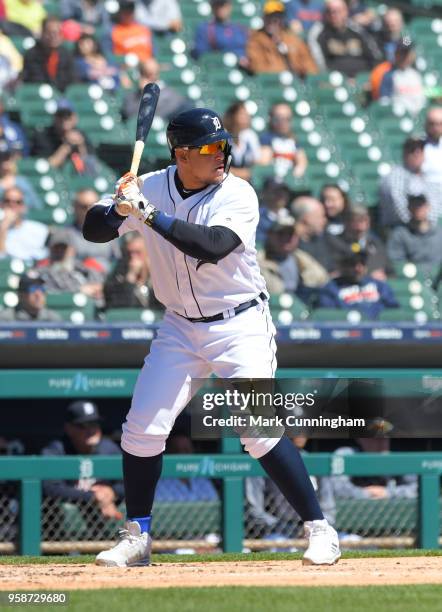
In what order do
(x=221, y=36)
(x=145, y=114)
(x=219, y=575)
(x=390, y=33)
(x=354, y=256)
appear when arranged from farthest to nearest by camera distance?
(x=390, y=33), (x=221, y=36), (x=354, y=256), (x=145, y=114), (x=219, y=575)

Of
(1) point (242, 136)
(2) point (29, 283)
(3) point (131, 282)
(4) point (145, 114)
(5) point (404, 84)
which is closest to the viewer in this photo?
(4) point (145, 114)

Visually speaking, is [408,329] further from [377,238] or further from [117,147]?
[117,147]

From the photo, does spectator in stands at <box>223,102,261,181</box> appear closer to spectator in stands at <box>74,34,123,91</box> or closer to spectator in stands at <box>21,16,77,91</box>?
spectator in stands at <box>74,34,123,91</box>

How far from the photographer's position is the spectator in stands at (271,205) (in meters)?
8.95

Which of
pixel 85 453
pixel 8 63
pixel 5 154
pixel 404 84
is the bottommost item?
pixel 85 453

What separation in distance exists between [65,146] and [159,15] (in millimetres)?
2242

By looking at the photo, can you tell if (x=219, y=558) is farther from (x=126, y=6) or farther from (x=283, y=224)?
(x=126, y=6)

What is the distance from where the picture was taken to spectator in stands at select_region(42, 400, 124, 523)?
7.43 metres

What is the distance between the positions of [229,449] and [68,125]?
115 inches

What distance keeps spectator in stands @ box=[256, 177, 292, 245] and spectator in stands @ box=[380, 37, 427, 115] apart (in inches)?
96.0

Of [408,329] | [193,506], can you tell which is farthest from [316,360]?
[193,506]

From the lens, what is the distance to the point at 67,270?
8.28m

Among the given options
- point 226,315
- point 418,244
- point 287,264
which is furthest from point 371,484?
point 226,315

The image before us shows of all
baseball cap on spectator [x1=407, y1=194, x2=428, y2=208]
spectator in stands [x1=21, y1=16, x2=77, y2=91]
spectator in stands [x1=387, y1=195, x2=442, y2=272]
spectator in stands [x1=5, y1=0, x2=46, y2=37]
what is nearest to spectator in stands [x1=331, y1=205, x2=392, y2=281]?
spectator in stands [x1=387, y1=195, x2=442, y2=272]
